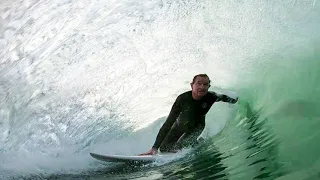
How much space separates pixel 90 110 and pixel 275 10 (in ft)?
5.90

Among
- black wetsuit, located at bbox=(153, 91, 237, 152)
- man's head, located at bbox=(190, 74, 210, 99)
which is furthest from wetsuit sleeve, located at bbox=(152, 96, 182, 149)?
man's head, located at bbox=(190, 74, 210, 99)

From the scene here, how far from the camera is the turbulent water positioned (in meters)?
3.20

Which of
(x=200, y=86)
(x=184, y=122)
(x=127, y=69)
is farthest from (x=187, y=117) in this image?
(x=127, y=69)

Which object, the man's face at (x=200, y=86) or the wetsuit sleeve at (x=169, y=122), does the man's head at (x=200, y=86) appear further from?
the wetsuit sleeve at (x=169, y=122)

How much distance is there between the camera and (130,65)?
384cm

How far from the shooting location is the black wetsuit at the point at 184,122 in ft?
9.25

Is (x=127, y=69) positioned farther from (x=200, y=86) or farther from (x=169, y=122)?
(x=200, y=86)

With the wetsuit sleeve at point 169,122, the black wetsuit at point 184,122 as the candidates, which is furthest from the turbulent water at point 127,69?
the wetsuit sleeve at point 169,122

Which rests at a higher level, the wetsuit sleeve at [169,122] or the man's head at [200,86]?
the man's head at [200,86]

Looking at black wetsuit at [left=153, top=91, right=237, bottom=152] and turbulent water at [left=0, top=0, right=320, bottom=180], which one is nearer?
black wetsuit at [left=153, top=91, right=237, bottom=152]

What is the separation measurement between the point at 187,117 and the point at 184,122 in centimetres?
4

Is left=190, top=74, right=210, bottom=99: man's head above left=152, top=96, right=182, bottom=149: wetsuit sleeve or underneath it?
above

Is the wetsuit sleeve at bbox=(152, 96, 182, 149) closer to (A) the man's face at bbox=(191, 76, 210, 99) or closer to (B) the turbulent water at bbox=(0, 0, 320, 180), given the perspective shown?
(A) the man's face at bbox=(191, 76, 210, 99)

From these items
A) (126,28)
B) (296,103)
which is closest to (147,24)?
(126,28)
